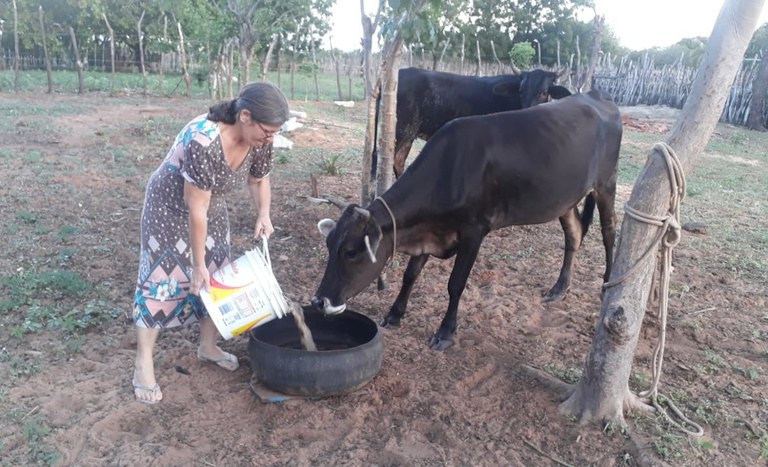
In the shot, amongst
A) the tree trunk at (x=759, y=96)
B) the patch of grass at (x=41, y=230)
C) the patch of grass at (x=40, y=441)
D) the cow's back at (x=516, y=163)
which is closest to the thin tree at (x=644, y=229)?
the cow's back at (x=516, y=163)

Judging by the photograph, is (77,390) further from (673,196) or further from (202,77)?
(202,77)

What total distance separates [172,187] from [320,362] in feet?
3.72

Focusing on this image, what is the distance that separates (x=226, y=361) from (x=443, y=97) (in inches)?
190

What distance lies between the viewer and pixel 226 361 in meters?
3.59

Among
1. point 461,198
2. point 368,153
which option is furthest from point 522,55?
point 461,198

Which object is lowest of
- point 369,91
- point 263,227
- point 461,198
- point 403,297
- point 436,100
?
point 403,297

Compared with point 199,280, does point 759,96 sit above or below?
above

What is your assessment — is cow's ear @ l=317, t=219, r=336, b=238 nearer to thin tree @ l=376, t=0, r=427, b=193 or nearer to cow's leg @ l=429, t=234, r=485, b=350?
cow's leg @ l=429, t=234, r=485, b=350

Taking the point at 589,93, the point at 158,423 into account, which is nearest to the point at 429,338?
the point at 158,423

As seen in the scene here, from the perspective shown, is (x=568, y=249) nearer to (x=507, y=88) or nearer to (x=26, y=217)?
(x=507, y=88)

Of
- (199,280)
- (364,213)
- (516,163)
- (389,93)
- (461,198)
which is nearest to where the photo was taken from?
(199,280)

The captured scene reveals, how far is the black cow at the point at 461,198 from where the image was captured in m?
3.70

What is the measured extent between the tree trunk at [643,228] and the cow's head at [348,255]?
1.34 m

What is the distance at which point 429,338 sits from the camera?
408cm
